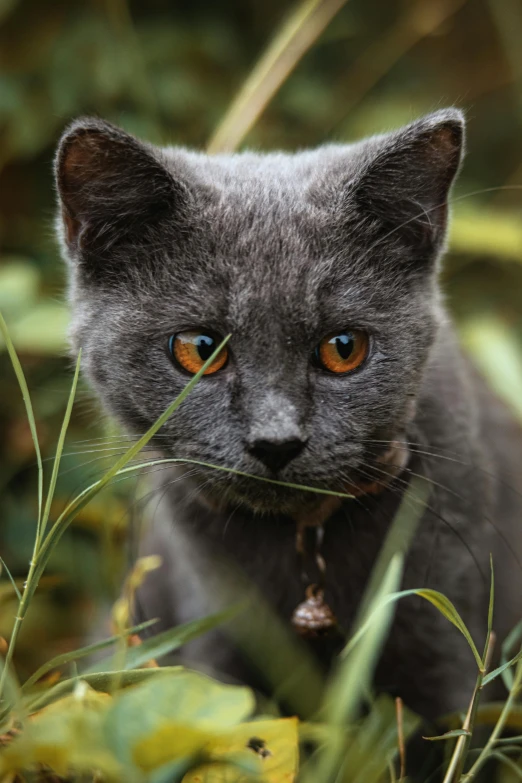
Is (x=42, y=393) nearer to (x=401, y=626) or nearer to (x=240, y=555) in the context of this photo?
(x=240, y=555)

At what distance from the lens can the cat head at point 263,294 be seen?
1.14 metres

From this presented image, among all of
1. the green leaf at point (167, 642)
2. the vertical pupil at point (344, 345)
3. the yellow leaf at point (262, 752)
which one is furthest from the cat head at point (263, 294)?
the yellow leaf at point (262, 752)

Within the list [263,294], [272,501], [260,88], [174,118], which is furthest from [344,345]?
[174,118]

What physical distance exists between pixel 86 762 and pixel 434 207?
925 millimetres

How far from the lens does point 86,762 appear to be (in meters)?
0.75

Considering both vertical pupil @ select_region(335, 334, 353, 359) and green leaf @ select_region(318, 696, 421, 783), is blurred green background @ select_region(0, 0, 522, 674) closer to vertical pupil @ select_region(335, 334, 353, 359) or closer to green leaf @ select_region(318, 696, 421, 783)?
vertical pupil @ select_region(335, 334, 353, 359)

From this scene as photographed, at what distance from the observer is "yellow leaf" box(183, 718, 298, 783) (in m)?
0.85

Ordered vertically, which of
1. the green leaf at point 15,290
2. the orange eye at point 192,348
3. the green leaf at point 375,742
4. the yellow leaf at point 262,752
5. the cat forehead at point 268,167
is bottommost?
the green leaf at point 375,742

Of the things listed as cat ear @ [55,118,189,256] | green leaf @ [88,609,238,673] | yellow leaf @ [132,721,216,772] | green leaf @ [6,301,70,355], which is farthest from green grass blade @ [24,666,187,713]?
green leaf @ [6,301,70,355]

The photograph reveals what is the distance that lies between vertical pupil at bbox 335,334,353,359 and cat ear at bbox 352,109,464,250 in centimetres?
19

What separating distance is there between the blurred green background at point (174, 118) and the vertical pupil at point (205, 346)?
0.42 m

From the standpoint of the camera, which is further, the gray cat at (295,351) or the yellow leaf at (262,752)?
the gray cat at (295,351)

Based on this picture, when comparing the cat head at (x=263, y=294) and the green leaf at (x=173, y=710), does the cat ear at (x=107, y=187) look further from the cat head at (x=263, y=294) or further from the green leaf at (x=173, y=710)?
the green leaf at (x=173, y=710)

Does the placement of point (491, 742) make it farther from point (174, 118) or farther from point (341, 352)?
point (174, 118)
